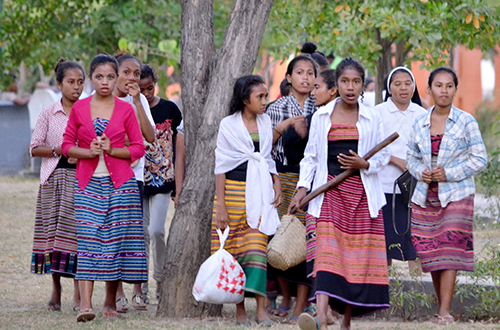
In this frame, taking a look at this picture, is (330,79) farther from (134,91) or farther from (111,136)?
(111,136)

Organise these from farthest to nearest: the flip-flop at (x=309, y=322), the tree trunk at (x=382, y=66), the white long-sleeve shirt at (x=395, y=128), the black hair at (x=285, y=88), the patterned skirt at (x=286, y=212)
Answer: the tree trunk at (x=382, y=66) → the white long-sleeve shirt at (x=395, y=128) → the black hair at (x=285, y=88) → the patterned skirt at (x=286, y=212) → the flip-flop at (x=309, y=322)

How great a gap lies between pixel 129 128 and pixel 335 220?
172 centimetres

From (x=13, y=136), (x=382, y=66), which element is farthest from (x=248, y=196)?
(x=13, y=136)

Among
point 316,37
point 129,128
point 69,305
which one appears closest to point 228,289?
point 129,128

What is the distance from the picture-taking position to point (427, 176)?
18.9 ft

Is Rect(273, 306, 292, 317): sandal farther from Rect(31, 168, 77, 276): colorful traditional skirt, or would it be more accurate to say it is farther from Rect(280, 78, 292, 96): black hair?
Rect(280, 78, 292, 96): black hair

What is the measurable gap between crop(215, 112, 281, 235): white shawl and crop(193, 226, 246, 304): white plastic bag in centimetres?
33

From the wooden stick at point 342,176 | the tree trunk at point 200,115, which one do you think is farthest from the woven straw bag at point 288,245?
the tree trunk at point 200,115

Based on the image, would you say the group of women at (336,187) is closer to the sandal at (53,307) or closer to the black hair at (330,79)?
the black hair at (330,79)

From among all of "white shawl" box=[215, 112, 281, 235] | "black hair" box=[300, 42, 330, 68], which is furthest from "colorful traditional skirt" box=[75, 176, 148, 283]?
"black hair" box=[300, 42, 330, 68]

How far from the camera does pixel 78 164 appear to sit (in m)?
5.78

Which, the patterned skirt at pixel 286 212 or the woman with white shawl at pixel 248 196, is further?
the patterned skirt at pixel 286 212

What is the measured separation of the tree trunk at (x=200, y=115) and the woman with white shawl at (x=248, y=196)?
0.97 feet

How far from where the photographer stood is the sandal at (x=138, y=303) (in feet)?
21.2
